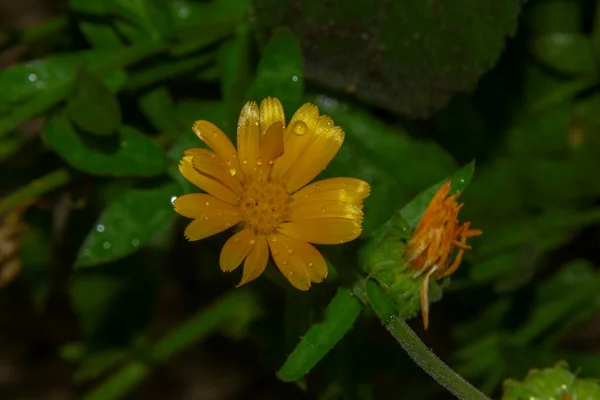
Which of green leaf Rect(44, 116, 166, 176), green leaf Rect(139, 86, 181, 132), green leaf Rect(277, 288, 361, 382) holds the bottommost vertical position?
green leaf Rect(277, 288, 361, 382)

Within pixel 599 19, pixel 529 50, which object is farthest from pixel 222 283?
pixel 599 19

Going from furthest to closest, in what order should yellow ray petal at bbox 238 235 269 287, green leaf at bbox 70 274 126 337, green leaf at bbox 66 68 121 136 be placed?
1. green leaf at bbox 70 274 126 337
2. green leaf at bbox 66 68 121 136
3. yellow ray petal at bbox 238 235 269 287

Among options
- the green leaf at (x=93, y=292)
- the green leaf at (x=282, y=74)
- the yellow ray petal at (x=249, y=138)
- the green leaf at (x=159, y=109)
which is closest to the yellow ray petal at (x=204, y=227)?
the yellow ray petal at (x=249, y=138)

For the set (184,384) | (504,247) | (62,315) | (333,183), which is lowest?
(184,384)

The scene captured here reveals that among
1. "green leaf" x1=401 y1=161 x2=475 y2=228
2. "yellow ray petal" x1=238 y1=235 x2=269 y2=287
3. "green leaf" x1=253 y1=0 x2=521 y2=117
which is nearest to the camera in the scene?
"yellow ray petal" x1=238 y1=235 x2=269 y2=287

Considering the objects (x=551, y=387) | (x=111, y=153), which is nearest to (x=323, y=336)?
(x=551, y=387)

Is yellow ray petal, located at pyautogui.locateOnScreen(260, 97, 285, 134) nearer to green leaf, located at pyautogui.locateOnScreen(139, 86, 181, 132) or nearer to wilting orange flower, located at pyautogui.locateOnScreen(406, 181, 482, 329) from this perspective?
wilting orange flower, located at pyautogui.locateOnScreen(406, 181, 482, 329)

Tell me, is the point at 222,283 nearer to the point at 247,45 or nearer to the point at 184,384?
the point at 184,384

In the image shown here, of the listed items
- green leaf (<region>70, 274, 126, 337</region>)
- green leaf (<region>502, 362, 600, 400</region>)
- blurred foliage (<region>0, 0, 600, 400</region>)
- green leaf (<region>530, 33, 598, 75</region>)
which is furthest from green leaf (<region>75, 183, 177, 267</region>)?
green leaf (<region>530, 33, 598, 75</region>)
